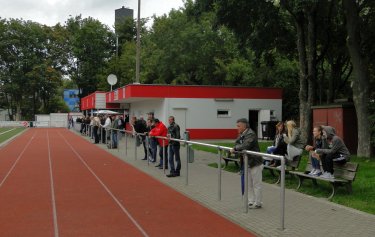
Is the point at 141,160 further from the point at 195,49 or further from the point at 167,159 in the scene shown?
the point at 195,49

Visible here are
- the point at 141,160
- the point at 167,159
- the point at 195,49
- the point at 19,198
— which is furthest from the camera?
the point at 195,49

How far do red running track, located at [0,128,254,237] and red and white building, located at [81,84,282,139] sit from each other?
705 inches

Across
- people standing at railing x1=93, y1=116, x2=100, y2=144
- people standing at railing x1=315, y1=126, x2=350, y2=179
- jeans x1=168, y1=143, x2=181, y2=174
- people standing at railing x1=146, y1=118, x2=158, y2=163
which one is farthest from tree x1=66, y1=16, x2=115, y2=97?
people standing at railing x1=315, y1=126, x2=350, y2=179

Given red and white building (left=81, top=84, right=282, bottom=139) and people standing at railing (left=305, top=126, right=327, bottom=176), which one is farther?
red and white building (left=81, top=84, right=282, bottom=139)

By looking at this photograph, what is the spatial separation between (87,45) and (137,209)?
243 feet

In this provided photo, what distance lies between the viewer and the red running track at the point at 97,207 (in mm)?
7508

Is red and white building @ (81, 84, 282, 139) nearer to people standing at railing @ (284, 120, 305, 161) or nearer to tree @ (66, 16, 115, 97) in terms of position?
people standing at railing @ (284, 120, 305, 161)

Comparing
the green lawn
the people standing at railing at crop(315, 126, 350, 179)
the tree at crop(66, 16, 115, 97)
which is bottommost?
the green lawn

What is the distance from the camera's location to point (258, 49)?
26.6 meters

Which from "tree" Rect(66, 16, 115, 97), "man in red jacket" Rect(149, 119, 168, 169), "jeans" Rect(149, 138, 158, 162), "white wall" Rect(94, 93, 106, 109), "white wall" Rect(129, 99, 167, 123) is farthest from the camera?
"tree" Rect(66, 16, 115, 97)

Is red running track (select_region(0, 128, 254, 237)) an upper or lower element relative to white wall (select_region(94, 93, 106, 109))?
lower

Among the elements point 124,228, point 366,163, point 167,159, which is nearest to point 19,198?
point 124,228

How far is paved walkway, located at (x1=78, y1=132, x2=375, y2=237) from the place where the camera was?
24.7ft

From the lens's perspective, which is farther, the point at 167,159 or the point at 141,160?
the point at 141,160
